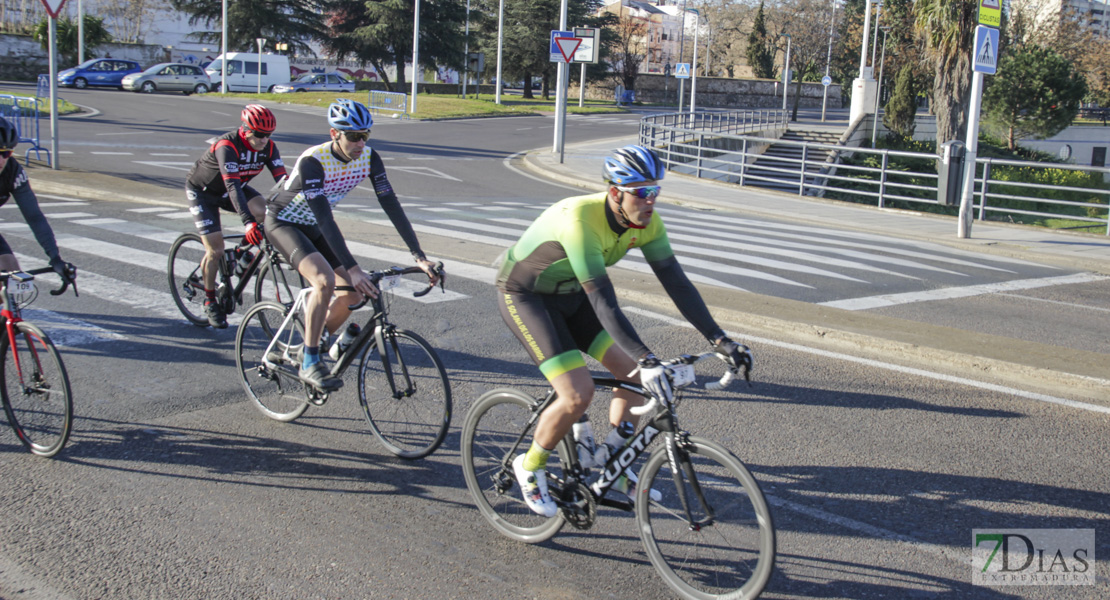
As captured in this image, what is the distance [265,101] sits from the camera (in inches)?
1801

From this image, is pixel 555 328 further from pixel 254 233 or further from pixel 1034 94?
pixel 1034 94

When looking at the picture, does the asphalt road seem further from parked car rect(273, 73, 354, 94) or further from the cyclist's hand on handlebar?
parked car rect(273, 73, 354, 94)

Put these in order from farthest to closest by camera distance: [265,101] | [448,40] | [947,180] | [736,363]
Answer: [448,40] → [265,101] → [947,180] → [736,363]

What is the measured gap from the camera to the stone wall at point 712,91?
76438mm

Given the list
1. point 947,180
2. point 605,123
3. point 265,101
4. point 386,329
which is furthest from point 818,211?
point 265,101

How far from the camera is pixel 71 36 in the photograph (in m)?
58.4

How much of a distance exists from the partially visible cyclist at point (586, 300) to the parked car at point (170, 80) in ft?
167

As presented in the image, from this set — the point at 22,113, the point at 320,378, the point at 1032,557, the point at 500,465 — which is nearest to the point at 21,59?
the point at 22,113

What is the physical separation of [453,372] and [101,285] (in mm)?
4572

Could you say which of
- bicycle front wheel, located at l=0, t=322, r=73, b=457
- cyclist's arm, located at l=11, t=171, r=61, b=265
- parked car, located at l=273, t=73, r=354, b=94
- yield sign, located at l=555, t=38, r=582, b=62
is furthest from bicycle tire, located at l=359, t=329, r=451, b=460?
parked car, located at l=273, t=73, r=354, b=94

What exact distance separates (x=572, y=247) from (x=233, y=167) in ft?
14.2

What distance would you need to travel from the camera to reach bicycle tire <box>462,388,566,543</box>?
4203 millimetres

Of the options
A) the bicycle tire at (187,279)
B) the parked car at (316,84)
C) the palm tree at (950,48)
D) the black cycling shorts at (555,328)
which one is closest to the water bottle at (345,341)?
the black cycling shorts at (555,328)

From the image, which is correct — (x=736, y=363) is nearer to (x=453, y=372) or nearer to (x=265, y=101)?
(x=453, y=372)
